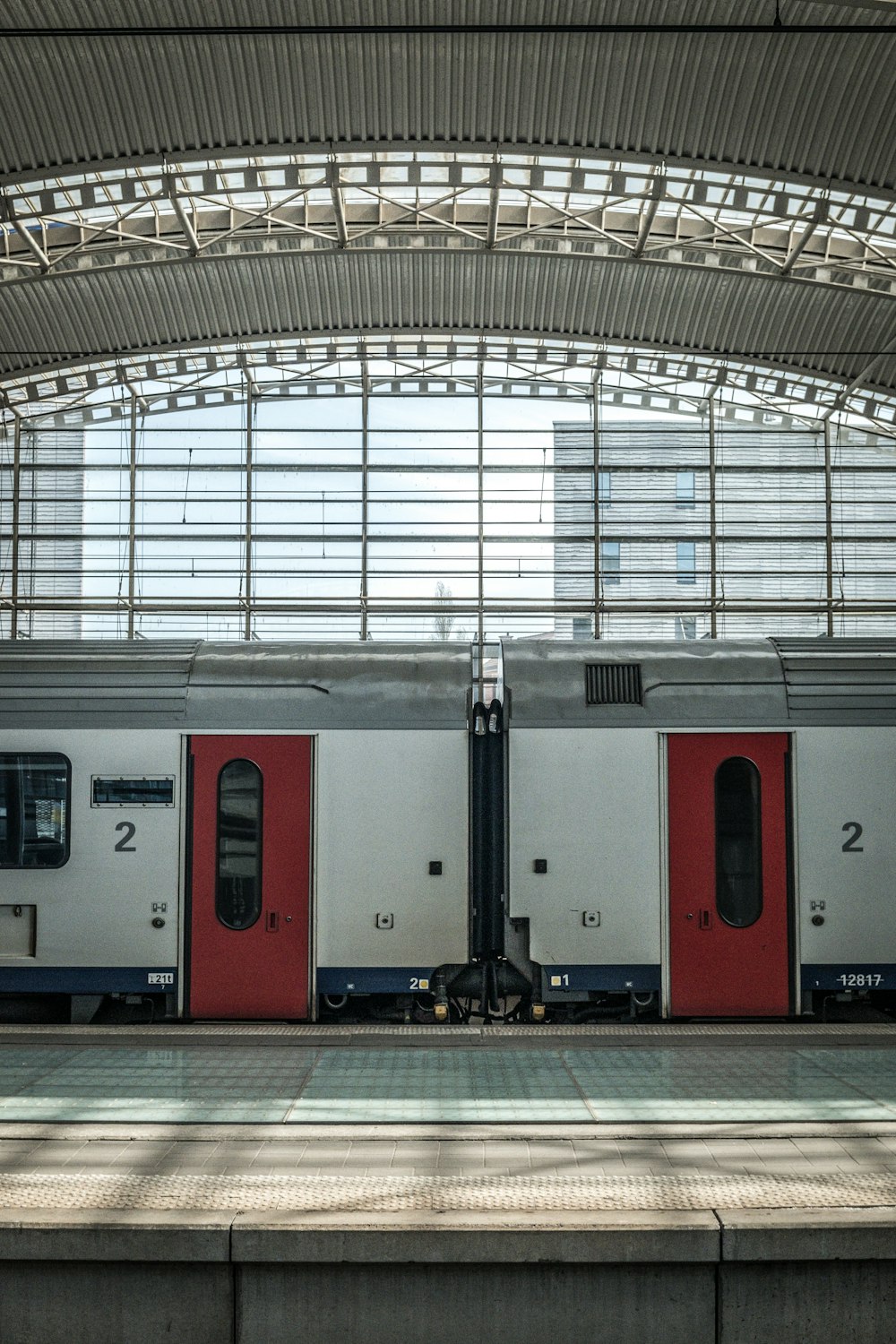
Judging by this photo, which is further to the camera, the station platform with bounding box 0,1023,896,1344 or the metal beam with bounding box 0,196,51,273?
the metal beam with bounding box 0,196,51,273

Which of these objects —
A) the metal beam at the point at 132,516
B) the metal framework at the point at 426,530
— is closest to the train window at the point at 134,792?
the metal framework at the point at 426,530

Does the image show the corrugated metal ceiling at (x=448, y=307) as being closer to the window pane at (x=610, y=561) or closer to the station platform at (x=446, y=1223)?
the window pane at (x=610, y=561)

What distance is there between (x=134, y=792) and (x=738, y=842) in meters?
5.17

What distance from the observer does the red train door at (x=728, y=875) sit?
9461 millimetres

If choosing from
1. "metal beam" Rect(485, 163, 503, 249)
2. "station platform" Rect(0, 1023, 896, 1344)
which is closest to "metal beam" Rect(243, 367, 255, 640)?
"metal beam" Rect(485, 163, 503, 249)

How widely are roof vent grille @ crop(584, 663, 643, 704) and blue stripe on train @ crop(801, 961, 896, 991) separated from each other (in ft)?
8.82

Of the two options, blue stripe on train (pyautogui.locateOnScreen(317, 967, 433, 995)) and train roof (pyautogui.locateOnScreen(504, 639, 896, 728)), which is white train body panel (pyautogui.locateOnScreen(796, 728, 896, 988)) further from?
blue stripe on train (pyautogui.locateOnScreen(317, 967, 433, 995))

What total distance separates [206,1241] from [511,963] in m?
5.10

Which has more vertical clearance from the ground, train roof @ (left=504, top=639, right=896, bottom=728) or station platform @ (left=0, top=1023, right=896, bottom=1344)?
train roof @ (left=504, top=639, right=896, bottom=728)

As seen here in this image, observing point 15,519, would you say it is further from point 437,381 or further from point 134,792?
point 134,792

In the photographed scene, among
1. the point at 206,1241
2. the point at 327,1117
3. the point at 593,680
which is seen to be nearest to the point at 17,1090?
the point at 327,1117

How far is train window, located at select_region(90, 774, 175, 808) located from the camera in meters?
9.62

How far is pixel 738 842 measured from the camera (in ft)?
31.6

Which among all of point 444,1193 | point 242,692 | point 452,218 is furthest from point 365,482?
point 444,1193
